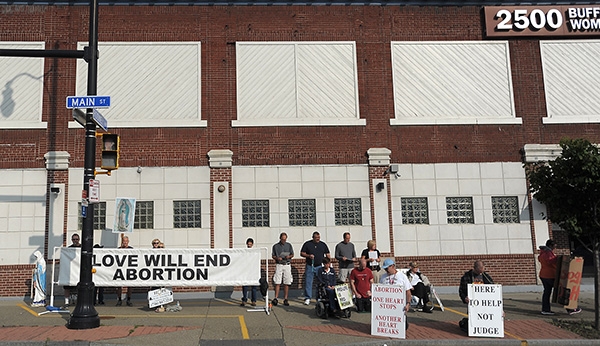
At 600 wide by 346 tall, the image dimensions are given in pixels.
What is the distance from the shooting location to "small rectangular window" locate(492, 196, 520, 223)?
15252 mm

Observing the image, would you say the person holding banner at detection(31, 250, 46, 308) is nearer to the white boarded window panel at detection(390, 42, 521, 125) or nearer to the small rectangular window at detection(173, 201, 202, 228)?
the small rectangular window at detection(173, 201, 202, 228)

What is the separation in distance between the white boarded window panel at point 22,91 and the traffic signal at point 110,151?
5.81 m

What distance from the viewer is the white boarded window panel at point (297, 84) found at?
1525cm

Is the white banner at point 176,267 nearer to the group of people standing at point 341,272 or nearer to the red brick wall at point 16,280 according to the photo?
the group of people standing at point 341,272

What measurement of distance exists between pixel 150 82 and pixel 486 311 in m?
11.4

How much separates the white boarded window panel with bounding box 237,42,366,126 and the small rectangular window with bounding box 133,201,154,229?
3664 mm

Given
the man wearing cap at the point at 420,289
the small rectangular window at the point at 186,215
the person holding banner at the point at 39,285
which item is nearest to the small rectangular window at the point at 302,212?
the small rectangular window at the point at 186,215

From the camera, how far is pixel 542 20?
52.7ft

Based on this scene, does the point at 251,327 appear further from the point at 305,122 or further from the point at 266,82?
the point at 266,82

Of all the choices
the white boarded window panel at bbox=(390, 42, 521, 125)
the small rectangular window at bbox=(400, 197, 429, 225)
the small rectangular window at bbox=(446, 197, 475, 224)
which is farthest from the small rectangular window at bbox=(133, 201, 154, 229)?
the small rectangular window at bbox=(446, 197, 475, 224)

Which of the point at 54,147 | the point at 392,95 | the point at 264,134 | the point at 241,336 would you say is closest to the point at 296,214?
the point at 264,134

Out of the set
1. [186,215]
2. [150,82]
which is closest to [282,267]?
[186,215]

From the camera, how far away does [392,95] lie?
15602mm

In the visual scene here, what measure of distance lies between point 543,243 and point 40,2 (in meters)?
17.1
